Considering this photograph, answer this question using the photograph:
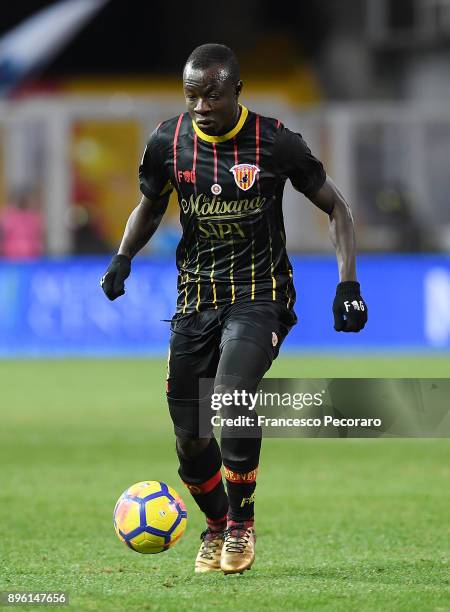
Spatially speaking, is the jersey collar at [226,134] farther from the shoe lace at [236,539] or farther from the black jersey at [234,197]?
the shoe lace at [236,539]

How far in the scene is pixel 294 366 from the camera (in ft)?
55.4

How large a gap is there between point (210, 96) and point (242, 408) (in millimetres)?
1300

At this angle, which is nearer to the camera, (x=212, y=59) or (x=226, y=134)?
(x=212, y=59)

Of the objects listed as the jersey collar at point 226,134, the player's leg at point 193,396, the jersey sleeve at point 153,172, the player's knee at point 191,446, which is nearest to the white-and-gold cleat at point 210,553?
the player's leg at point 193,396

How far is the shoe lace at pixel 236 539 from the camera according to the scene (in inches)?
246

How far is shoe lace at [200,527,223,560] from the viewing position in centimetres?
659

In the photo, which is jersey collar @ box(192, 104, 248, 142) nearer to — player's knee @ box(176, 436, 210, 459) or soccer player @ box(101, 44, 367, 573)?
soccer player @ box(101, 44, 367, 573)

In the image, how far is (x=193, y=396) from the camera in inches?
254

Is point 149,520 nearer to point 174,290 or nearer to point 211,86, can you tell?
point 211,86

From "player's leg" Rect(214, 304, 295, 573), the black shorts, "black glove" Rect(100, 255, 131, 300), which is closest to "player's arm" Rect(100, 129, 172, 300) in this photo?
"black glove" Rect(100, 255, 131, 300)

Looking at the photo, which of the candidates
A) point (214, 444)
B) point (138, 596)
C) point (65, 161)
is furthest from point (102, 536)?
point (65, 161)

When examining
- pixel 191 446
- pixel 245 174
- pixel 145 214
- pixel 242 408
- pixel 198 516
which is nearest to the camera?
pixel 242 408

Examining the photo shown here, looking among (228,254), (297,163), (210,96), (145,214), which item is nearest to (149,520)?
(228,254)

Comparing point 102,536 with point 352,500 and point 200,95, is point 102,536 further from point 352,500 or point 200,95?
point 200,95
